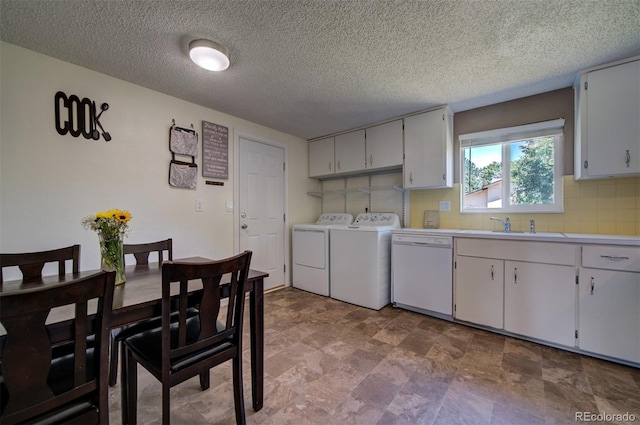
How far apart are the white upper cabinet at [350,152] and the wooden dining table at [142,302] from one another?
96.6 inches

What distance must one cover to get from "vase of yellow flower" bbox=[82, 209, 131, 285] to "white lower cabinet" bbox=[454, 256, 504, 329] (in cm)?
270

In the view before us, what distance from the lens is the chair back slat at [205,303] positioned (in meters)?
1.08

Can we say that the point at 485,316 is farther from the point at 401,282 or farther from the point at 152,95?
the point at 152,95

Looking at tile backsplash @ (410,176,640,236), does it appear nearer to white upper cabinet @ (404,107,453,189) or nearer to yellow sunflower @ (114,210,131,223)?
white upper cabinet @ (404,107,453,189)

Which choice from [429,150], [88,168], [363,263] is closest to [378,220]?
[363,263]

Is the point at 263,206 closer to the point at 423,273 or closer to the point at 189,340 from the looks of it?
the point at 423,273

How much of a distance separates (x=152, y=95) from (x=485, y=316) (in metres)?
3.76

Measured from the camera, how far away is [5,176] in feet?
5.89

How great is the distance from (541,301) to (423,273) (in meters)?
0.96

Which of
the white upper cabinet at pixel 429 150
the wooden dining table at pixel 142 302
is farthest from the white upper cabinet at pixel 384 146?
the wooden dining table at pixel 142 302

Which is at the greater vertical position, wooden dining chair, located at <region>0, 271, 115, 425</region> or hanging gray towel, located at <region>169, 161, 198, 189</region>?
hanging gray towel, located at <region>169, 161, 198, 189</region>

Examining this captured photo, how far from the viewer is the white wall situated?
1828 mm

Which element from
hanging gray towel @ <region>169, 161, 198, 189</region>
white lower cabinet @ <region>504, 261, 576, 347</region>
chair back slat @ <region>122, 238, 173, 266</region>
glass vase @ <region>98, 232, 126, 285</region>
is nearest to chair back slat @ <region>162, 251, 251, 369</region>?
glass vase @ <region>98, 232, 126, 285</region>

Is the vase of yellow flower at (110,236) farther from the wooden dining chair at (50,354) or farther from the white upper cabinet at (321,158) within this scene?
the white upper cabinet at (321,158)
